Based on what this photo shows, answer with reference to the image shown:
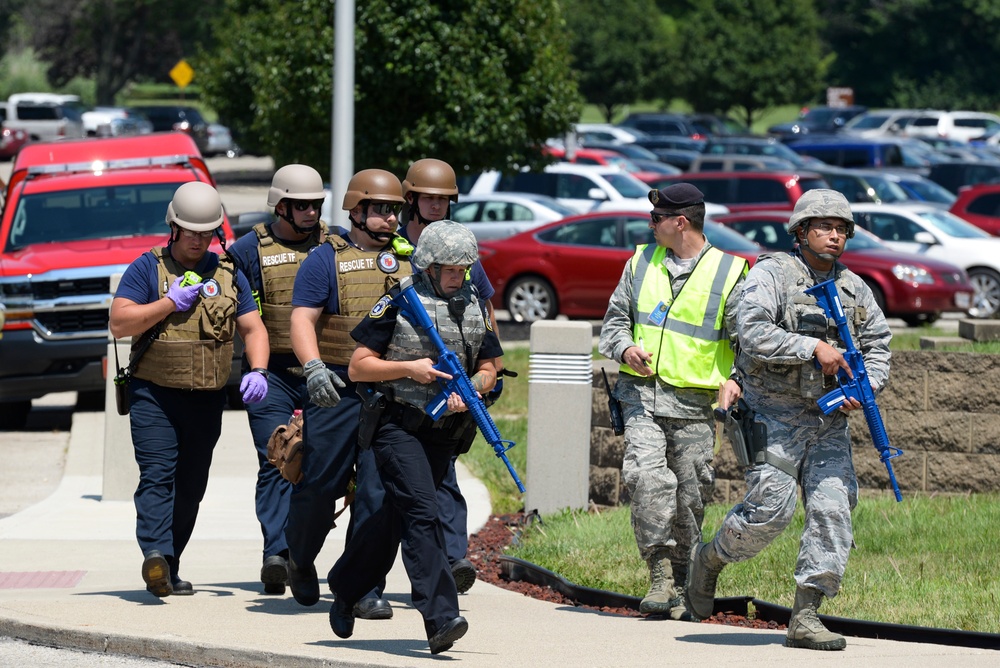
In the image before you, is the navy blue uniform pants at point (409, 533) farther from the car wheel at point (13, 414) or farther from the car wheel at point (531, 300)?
the car wheel at point (531, 300)

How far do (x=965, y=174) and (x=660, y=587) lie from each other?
27095 millimetres

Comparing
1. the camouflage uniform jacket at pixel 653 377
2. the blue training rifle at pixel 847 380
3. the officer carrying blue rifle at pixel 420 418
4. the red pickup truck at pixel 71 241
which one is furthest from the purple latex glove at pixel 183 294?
the red pickup truck at pixel 71 241

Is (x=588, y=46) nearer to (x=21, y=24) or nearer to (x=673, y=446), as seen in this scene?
(x=21, y=24)

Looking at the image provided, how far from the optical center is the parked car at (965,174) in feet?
106

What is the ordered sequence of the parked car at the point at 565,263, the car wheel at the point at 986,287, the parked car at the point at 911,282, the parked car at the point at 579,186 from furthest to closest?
the parked car at the point at 579,186 < the car wheel at the point at 986,287 < the parked car at the point at 565,263 < the parked car at the point at 911,282

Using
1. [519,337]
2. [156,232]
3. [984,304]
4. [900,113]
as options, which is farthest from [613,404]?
[900,113]

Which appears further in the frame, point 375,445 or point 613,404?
point 613,404

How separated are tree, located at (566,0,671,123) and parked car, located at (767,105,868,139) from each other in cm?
534

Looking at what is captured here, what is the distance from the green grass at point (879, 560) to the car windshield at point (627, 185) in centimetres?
1879

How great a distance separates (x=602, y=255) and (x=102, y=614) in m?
13.2

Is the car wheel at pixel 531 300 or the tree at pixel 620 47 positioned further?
the tree at pixel 620 47

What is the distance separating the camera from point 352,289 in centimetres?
684

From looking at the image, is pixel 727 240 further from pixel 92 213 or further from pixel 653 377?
pixel 653 377

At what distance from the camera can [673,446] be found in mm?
6938
